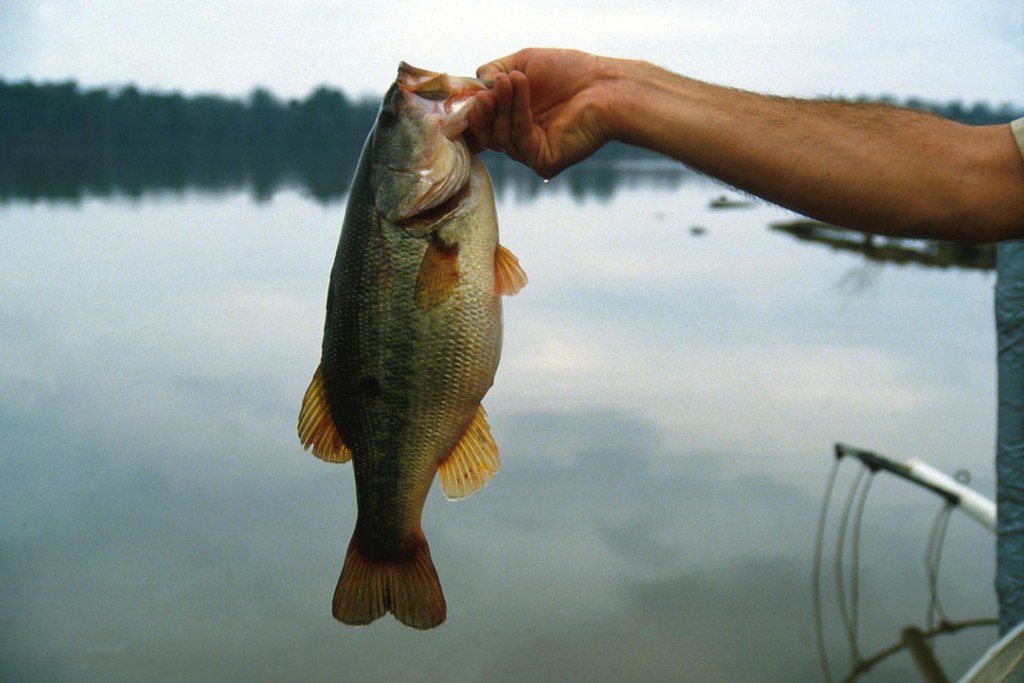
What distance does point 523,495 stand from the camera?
12.8 meters

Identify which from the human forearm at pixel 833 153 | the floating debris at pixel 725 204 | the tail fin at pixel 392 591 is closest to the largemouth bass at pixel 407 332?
the tail fin at pixel 392 591

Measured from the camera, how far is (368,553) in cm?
235

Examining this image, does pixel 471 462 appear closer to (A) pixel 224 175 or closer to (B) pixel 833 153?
(B) pixel 833 153

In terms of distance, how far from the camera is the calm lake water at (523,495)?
33.1 feet

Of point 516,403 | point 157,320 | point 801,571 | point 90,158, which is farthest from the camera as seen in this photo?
point 90,158

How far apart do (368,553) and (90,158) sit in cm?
10479

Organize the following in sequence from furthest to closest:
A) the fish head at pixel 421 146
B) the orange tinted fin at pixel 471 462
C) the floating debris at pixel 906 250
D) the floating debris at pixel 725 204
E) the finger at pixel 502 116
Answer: the floating debris at pixel 725 204, the floating debris at pixel 906 250, the orange tinted fin at pixel 471 462, the fish head at pixel 421 146, the finger at pixel 502 116

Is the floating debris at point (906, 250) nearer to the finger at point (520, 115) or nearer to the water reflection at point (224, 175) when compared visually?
the water reflection at point (224, 175)

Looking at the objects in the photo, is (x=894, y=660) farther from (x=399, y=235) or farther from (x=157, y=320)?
(x=157, y=320)

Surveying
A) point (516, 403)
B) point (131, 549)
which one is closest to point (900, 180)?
point (131, 549)

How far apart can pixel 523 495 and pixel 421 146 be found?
35.7 ft

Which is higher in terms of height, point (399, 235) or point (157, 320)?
point (399, 235)

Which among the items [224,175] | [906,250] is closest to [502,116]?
[906,250]

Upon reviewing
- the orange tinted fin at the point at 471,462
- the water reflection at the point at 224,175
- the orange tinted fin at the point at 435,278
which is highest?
the orange tinted fin at the point at 435,278
